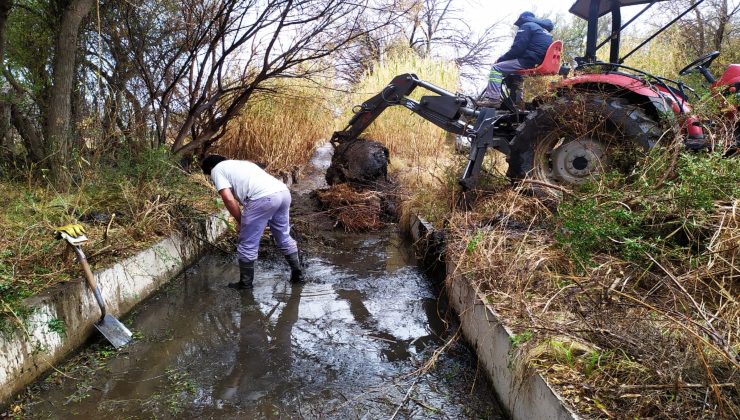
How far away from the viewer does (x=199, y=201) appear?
6918mm

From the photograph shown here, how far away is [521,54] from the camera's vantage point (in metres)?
6.54

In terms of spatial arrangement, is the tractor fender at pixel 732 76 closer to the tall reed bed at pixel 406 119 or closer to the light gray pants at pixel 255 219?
the light gray pants at pixel 255 219

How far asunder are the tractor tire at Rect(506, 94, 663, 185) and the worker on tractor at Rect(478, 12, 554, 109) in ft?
3.35

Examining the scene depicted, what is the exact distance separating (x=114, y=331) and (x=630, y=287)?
149 inches

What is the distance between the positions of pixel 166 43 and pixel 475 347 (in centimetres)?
643

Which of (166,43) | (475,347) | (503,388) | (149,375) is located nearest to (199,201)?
(166,43)

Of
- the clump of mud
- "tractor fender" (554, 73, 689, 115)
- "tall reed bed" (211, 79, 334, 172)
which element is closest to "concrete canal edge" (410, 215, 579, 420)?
"tractor fender" (554, 73, 689, 115)

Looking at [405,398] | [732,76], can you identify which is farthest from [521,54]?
[405,398]

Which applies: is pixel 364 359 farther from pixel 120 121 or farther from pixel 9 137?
pixel 9 137

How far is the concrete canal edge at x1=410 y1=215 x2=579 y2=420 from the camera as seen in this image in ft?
8.15

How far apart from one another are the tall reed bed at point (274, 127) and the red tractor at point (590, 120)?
192 inches

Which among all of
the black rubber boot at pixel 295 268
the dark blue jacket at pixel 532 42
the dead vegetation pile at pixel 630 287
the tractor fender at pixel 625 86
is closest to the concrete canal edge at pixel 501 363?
the dead vegetation pile at pixel 630 287

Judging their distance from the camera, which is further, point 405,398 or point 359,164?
point 359,164

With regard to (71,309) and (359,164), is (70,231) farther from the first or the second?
(359,164)
